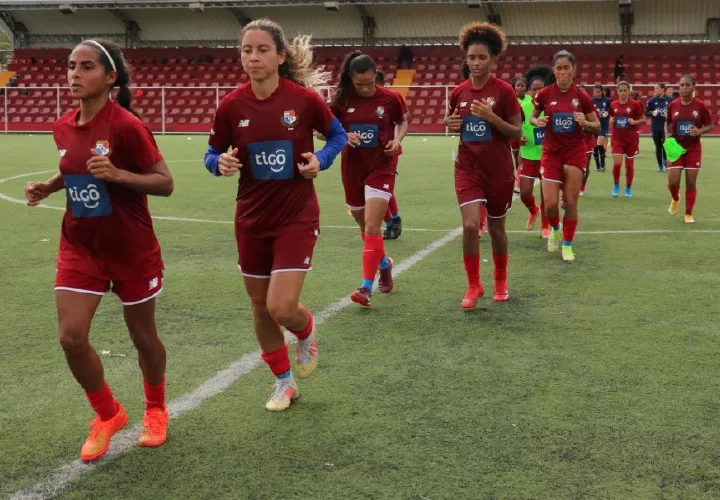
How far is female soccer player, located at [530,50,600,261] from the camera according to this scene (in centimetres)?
974

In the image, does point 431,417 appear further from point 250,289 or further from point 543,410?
point 250,289

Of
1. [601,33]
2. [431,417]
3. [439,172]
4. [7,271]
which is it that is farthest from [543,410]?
[601,33]

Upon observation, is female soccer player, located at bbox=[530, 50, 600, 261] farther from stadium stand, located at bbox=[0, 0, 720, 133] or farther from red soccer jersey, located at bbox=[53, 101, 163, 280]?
stadium stand, located at bbox=[0, 0, 720, 133]

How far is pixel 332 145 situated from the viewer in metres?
5.15

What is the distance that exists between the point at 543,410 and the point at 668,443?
0.70 meters

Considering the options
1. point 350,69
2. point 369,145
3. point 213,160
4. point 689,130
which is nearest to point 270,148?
point 213,160

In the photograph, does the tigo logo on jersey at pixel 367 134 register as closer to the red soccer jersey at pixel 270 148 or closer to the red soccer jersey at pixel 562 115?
the red soccer jersey at pixel 562 115

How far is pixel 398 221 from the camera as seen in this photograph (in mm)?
11125

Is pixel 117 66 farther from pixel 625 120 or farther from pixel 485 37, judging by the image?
pixel 625 120

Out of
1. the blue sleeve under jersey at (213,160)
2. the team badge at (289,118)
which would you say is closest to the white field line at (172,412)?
the blue sleeve under jersey at (213,160)

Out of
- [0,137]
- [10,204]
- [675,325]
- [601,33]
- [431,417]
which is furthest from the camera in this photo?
[601,33]

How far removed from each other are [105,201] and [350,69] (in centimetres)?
431

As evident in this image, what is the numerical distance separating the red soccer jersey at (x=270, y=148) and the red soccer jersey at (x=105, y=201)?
705 millimetres

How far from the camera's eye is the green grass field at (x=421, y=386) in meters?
4.07
